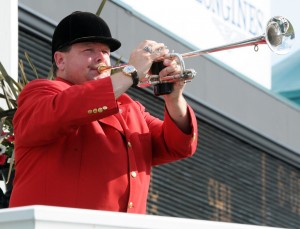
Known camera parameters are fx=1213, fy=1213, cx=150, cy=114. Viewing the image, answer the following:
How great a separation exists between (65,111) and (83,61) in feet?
1.33

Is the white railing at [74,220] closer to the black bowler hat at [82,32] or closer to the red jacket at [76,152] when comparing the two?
the red jacket at [76,152]

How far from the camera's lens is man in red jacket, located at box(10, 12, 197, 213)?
473 cm

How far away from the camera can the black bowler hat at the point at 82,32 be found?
5090mm

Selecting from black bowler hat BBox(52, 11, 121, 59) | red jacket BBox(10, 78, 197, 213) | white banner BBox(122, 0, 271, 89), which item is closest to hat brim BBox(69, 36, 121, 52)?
black bowler hat BBox(52, 11, 121, 59)

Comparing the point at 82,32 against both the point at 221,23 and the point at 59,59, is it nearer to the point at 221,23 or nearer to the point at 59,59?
the point at 59,59

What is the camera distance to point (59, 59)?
5.16 metres

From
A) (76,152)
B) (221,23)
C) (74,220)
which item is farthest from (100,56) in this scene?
(221,23)

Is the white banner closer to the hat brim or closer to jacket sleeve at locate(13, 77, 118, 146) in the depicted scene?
the hat brim

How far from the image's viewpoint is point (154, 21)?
34.6ft

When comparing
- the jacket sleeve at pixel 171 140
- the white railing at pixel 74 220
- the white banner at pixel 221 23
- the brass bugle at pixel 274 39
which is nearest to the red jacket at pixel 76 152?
the jacket sleeve at pixel 171 140

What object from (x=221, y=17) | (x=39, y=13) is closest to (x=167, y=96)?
(x=39, y=13)

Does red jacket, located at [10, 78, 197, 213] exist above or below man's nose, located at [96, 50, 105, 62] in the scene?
below

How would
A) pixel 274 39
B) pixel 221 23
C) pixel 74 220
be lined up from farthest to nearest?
pixel 221 23 → pixel 274 39 → pixel 74 220

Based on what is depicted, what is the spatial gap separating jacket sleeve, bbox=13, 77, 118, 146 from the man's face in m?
0.21
